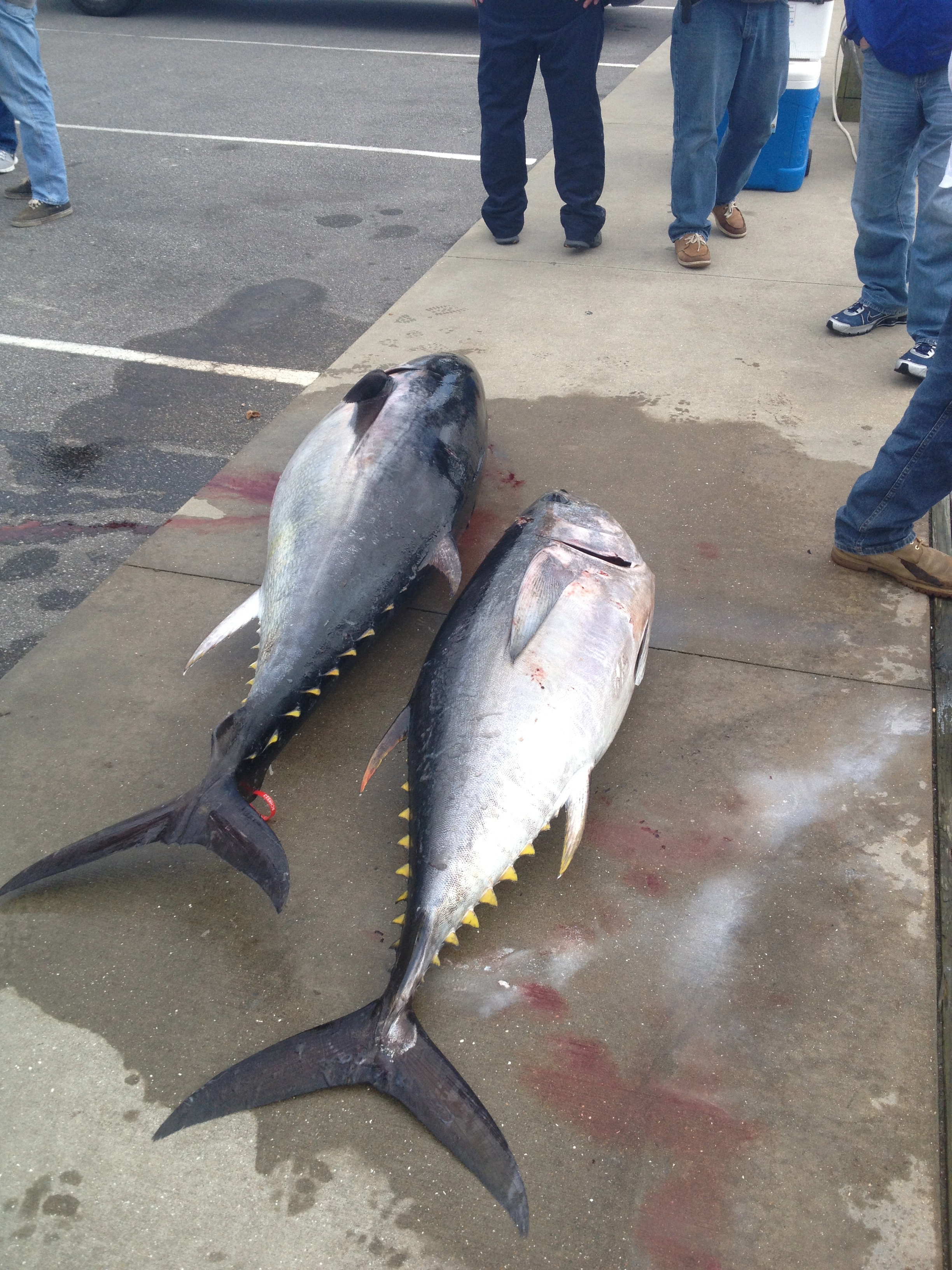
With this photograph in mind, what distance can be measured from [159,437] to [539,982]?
303cm

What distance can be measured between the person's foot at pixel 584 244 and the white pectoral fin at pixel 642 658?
3.75 meters

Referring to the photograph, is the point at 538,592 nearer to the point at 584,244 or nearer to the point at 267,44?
the point at 584,244

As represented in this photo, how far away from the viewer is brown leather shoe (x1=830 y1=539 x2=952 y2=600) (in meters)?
3.09

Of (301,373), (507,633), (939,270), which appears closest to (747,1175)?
(507,633)

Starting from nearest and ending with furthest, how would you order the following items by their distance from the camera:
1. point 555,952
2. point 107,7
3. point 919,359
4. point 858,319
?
point 555,952 < point 919,359 < point 858,319 < point 107,7

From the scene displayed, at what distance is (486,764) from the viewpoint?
7.09 ft

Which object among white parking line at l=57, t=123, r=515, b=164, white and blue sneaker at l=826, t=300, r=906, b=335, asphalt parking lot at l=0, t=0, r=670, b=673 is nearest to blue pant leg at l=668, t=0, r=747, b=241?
asphalt parking lot at l=0, t=0, r=670, b=673

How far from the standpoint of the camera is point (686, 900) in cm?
222

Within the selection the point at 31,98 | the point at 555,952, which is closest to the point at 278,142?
the point at 31,98

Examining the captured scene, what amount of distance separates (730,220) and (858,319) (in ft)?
5.16

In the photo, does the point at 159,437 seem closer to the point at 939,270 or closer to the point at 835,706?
the point at 835,706

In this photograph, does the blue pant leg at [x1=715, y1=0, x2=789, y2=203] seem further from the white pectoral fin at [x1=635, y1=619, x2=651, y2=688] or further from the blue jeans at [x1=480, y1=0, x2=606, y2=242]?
the white pectoral fin at [x1=635, y1=619, x2=651, y2=688]

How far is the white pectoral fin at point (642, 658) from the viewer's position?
2.61 m

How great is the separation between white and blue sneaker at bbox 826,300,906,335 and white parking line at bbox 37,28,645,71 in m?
7.39
